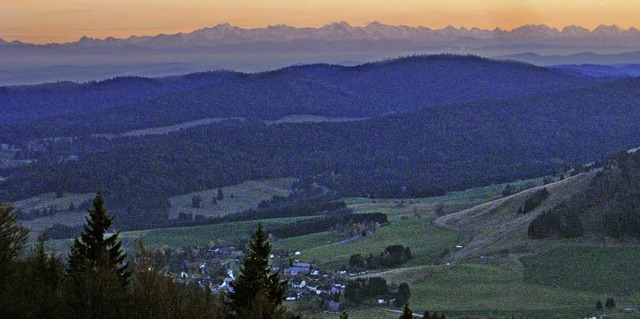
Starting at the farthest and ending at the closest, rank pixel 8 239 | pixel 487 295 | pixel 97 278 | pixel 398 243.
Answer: pixel 398 243, pixel 487 295, pixel 8 239, pixel 97 278

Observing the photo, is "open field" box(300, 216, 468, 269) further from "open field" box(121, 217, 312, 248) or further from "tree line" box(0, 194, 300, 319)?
"tree line" box(0, 194, 300, 319)

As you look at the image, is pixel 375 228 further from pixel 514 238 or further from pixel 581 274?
pixel 581 274

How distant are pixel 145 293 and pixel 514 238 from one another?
10023cm

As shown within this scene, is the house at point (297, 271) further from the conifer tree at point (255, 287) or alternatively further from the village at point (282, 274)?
the conifer tree at point (255, 287)

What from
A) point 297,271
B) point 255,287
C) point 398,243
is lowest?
point 297,271

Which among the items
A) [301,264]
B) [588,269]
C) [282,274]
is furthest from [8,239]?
[301,264]

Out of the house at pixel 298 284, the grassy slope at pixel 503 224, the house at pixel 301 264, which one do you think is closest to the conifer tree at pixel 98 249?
the house at pixel 298 284

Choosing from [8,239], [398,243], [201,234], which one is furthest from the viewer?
[201,234]

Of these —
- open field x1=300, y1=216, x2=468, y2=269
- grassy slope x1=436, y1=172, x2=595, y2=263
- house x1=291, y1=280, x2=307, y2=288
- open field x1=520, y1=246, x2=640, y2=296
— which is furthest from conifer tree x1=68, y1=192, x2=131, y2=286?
open field x1=300, y1=216, x2=468, y2=269

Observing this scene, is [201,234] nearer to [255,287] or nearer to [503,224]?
[503,224]

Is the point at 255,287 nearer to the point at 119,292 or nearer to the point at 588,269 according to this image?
the point at 119,292

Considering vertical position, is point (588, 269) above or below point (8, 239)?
below

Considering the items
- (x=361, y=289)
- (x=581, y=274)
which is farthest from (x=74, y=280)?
(x=581, y=274)

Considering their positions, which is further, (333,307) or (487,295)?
(487,295)
